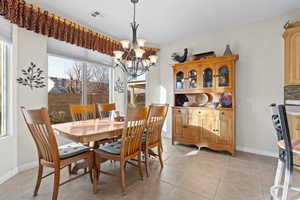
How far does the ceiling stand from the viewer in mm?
2449

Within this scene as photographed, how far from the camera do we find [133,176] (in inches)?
88.0

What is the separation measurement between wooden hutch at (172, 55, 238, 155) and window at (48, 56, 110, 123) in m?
1.81

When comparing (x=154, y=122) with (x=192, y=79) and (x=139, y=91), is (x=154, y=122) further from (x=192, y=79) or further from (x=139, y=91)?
(x=139, y=91)

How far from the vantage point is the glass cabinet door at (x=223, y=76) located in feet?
10.0

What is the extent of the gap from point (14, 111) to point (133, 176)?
198 cm

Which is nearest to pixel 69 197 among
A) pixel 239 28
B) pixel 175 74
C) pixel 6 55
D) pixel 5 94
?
pixel 5 94

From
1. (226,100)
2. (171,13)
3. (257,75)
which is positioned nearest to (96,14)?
(171,13)

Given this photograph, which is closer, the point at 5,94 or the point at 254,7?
the point at 5,94

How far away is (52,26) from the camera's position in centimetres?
262

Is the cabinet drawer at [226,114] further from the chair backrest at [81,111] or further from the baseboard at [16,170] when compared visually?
the baseboard at [16,170]

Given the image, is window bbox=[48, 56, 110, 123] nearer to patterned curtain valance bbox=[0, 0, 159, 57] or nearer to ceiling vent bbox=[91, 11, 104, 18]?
patterned curtain valance bbox=[0, 0, 159, 57]

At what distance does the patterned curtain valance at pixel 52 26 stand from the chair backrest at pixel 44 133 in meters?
1.49

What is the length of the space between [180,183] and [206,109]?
1.66 meters

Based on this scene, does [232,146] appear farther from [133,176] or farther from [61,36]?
[61,36]
